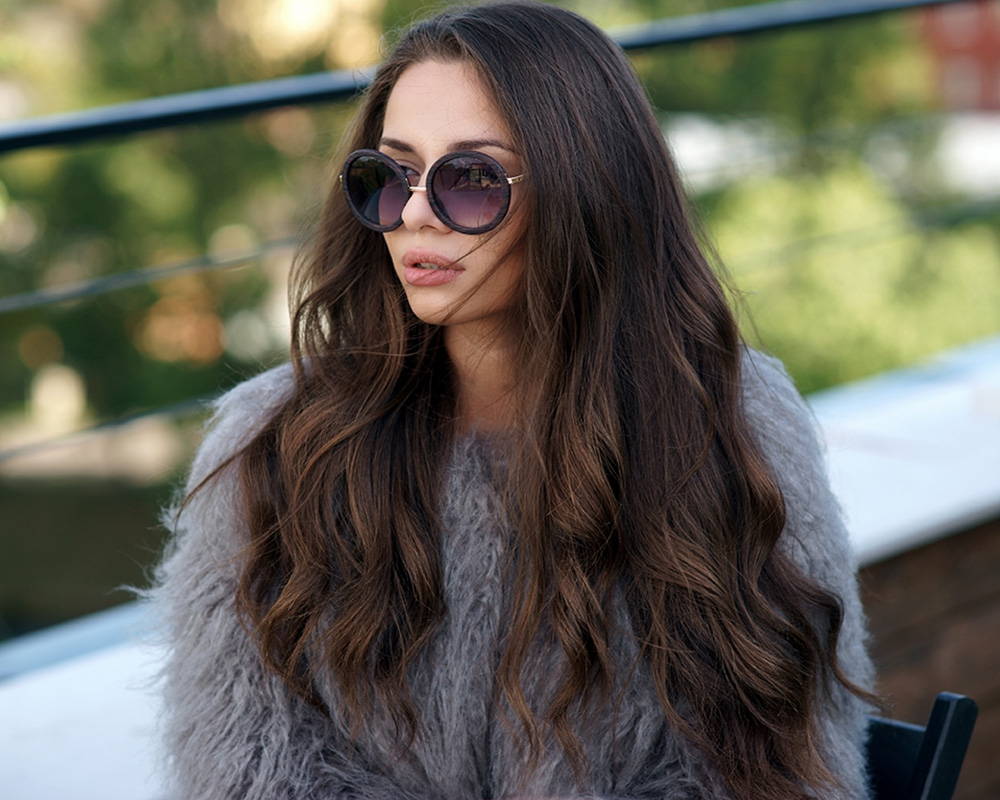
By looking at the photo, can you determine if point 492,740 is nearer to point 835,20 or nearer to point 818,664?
point 818,664

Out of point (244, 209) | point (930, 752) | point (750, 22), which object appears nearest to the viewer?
point (930, 752)

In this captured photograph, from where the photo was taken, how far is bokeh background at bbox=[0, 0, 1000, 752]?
8867mm

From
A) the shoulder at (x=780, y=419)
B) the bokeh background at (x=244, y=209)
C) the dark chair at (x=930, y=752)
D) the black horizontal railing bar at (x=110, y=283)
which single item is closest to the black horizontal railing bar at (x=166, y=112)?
the black horizontal railing bar at (x=110, y=283)

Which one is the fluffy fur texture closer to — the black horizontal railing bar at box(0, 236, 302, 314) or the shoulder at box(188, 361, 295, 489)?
the shoulder at box(188, 361, 295, 489)

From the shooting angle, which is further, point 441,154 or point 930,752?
point 930,752

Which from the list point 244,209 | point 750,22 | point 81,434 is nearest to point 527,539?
point 81,434

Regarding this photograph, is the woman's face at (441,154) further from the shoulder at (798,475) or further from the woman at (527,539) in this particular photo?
the shoulder at (798,475)

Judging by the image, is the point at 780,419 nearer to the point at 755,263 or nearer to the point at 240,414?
the point at 240,414

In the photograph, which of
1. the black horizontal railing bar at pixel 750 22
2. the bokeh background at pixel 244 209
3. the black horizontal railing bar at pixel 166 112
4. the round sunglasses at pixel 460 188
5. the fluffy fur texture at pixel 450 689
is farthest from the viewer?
the bokeh background at pixel 244 209

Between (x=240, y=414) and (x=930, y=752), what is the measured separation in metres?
0.87

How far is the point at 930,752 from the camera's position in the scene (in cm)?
154

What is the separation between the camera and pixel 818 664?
1.55 metres

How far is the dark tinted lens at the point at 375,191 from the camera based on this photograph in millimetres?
1452

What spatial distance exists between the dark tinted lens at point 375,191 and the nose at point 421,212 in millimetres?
17
